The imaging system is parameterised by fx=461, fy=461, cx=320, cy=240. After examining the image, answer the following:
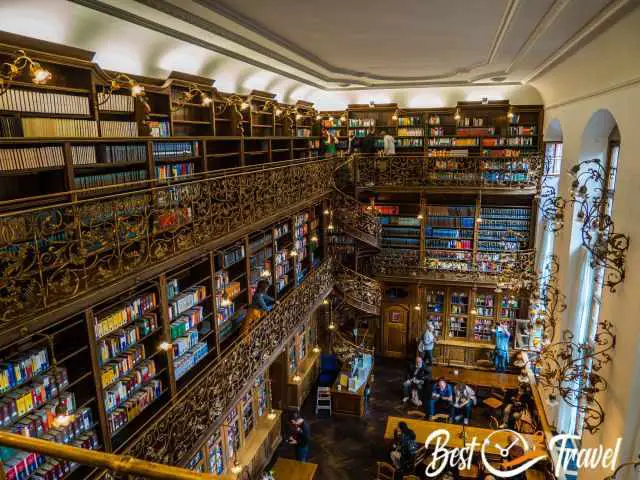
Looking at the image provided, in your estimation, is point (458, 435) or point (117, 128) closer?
point (117, 128)

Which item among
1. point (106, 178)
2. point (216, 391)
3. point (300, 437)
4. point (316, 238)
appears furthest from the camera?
point (316, 238)

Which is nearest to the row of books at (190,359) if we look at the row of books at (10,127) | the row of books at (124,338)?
the row of books at (124,338)

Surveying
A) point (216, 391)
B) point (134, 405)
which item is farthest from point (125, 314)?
point (216, 391)

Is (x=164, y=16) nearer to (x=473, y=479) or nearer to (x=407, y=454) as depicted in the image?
Answer: (x=407, y=454)

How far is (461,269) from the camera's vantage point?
11742mm

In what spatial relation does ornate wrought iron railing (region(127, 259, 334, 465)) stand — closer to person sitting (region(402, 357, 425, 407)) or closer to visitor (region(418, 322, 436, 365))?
person sitting (region(402, 357, 425, 407))

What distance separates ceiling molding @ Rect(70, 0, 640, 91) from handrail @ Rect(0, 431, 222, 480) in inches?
179

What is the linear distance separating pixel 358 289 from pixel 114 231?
725 cm

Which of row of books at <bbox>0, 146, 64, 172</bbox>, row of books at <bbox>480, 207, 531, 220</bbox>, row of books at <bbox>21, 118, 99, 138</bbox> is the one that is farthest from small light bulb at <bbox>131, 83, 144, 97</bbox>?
row of books at <bbox>480, 207, 531, 220</bbox>

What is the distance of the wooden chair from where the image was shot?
760 cm

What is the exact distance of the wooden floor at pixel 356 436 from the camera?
8.27 m

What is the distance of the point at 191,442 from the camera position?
200 inches

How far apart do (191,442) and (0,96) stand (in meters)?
3.91

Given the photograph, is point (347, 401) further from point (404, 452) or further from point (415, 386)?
point (404, 452)
